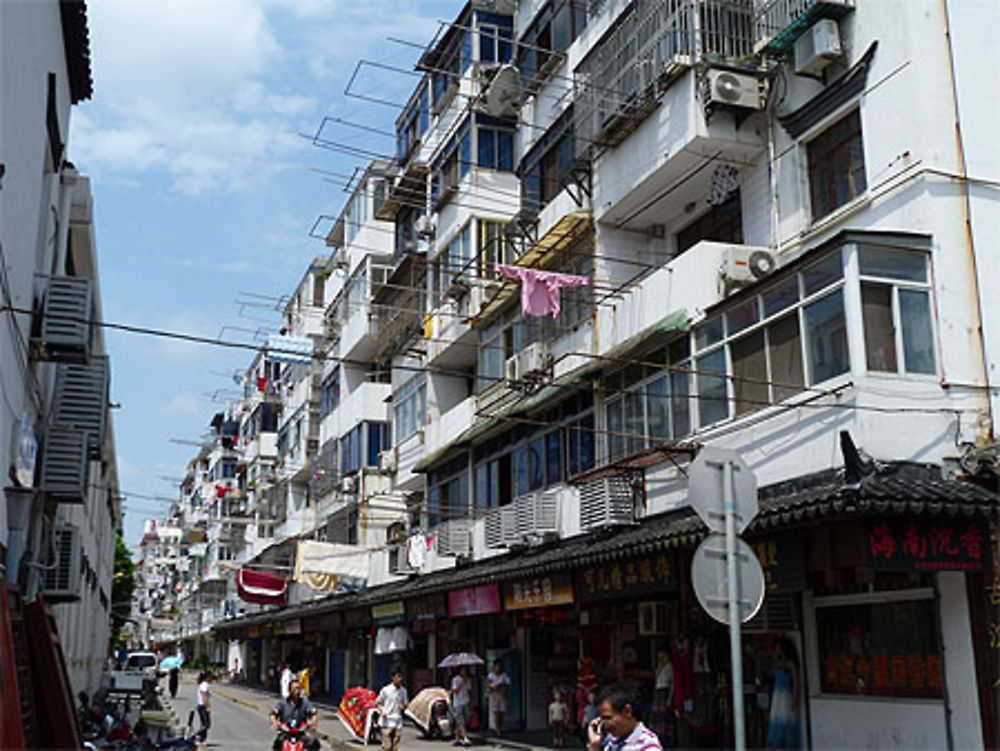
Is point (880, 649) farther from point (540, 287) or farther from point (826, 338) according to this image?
point (540, 287)

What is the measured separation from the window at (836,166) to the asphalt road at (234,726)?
16070 mm

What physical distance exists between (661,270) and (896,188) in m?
4.64

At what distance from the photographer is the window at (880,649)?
1266cm

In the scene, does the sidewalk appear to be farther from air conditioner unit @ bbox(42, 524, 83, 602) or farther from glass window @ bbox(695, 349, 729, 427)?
air conditioner unit @ bbox(42, 524, 83, 602)

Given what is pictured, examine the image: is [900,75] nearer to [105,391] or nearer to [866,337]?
[866,337]

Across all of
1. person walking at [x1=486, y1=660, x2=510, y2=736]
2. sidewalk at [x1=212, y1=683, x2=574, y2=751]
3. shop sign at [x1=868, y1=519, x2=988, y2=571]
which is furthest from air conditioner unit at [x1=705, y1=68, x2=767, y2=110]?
person walking at [x1=486, y1=660, x2=510, y2=736]

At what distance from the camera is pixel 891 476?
1235 centimetres

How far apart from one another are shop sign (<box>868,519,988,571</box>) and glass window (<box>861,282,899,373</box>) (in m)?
2.00

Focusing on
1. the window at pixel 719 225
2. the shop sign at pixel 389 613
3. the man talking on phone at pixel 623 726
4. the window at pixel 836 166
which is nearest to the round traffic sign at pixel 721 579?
the man talking on phone at pixel 623 726

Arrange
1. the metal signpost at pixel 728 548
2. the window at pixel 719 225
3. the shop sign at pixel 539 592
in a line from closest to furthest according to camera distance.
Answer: the metal signpost at pixel 728 548 < the window at pixel 719 225 < the shop sign at pixel 539 592

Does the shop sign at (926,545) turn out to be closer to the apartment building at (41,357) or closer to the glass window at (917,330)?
the glass window at (917,330)

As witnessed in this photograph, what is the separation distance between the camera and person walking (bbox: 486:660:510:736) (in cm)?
2253

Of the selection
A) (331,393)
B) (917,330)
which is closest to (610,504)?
(917,330)

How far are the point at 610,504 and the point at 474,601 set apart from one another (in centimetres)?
659
